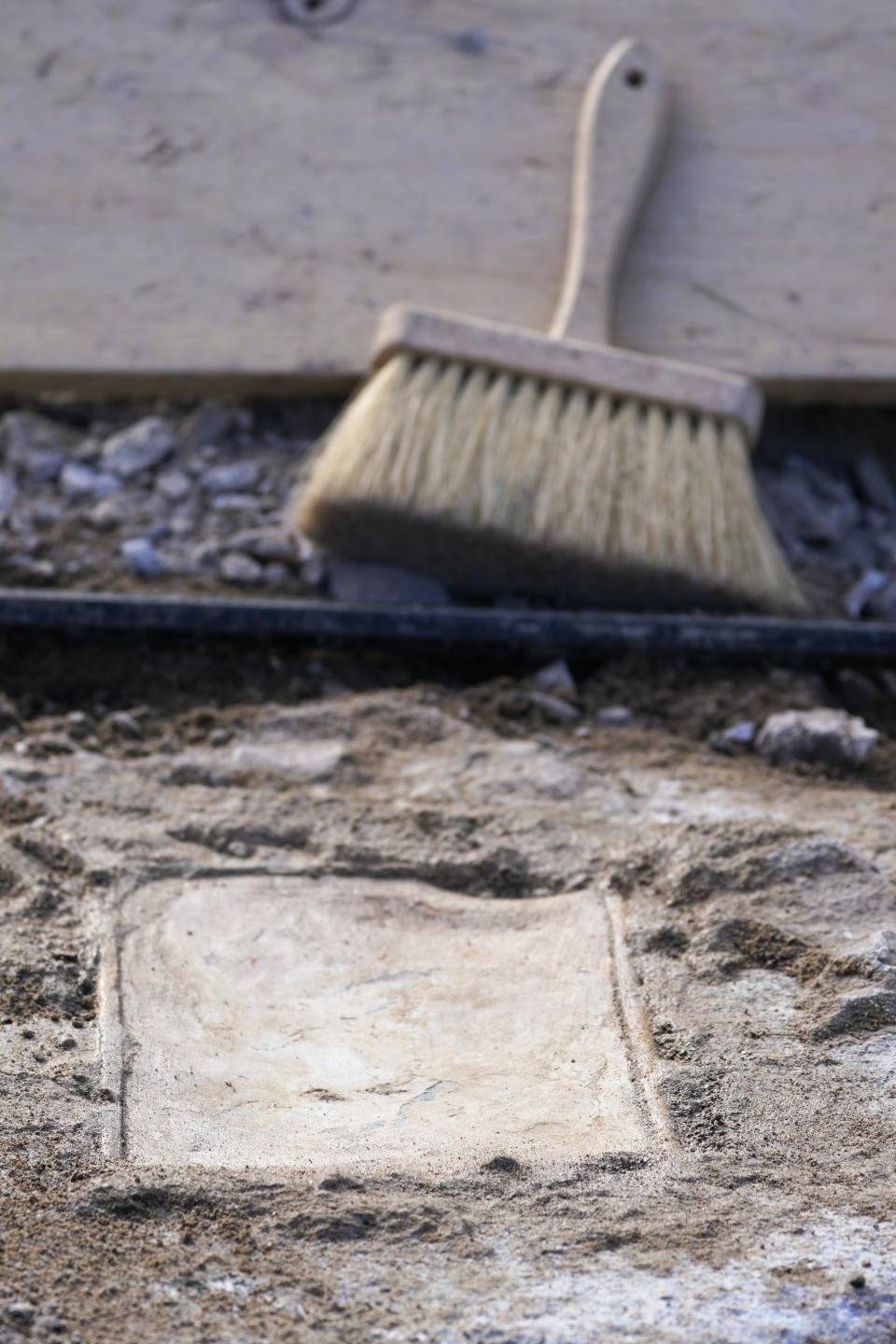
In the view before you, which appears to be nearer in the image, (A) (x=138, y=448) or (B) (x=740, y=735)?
(B) (x=740, y=735)

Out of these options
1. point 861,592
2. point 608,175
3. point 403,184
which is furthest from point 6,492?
point 861,592

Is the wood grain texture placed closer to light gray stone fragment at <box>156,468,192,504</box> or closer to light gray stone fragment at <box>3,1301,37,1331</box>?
light gray stone fragment at <box>156,468,192,504</box>

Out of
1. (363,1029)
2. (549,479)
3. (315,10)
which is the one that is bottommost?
(363,1029)

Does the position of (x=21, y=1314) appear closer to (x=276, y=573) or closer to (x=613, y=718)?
(x=613, y=718)

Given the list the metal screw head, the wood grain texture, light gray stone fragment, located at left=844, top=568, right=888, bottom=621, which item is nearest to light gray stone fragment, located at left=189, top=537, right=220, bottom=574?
the wood grain texture

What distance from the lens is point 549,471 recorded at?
91.0 inches

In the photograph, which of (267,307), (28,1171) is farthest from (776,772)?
(267,307)

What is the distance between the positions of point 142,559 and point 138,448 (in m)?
0.37

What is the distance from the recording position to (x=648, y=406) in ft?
8.09

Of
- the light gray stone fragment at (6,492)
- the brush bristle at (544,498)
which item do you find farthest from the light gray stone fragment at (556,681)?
the light gray stone fragment at (6,492)

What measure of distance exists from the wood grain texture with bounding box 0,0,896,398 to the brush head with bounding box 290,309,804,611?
0.29 meters

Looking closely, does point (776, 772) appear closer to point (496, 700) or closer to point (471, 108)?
point (496, 700)

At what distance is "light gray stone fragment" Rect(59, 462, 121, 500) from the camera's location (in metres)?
2.57

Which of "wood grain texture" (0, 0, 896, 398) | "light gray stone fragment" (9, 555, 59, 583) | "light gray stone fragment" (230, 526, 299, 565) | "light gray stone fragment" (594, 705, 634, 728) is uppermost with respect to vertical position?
"wood grain texture" (0, 0, 896, 398)
